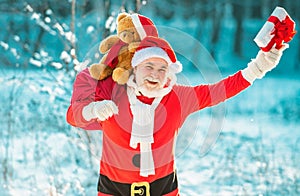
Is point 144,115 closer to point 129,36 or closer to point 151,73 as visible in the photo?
point 151,73

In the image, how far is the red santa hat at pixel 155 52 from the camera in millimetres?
2217

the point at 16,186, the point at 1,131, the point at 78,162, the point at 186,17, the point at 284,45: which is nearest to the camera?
the point at 284,45

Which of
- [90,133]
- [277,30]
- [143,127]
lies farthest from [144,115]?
[90,133]

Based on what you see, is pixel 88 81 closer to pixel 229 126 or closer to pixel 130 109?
pixel 130 109

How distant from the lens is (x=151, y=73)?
221 centimetres

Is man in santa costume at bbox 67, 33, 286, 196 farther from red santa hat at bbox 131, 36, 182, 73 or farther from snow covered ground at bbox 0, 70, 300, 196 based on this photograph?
snow covered ground at bbox 0, 70, 300, 196

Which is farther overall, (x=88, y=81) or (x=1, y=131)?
(x=1, y=131)

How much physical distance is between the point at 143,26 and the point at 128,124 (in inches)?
16.1

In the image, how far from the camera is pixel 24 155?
16.5 feet

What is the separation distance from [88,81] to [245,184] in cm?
255

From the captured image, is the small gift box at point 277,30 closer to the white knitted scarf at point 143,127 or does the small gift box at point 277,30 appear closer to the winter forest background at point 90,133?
the winter forest background at point 90,133

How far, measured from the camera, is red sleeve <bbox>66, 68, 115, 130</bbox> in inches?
85.6

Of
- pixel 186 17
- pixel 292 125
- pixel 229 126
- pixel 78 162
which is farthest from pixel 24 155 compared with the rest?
pixel 186 17

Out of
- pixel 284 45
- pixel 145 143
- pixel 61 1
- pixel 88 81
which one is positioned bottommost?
pixel 145 143
